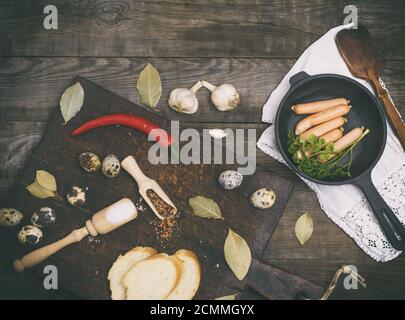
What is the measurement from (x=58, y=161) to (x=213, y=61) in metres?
0.50

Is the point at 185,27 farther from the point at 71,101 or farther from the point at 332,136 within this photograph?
the point at 332,136

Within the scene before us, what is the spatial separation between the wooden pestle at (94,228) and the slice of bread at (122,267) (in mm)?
81

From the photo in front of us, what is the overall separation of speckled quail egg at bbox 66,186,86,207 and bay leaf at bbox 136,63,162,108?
0.29 m

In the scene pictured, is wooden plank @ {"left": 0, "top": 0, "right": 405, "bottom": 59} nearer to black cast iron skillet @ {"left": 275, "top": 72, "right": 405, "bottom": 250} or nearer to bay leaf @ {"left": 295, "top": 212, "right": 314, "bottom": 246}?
black cast iron skillet @ {"left": 275, "top": 72, "right": 405, "bottom": 250}

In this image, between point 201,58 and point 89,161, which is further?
point 201,58

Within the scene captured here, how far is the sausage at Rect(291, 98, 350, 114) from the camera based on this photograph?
1232mm

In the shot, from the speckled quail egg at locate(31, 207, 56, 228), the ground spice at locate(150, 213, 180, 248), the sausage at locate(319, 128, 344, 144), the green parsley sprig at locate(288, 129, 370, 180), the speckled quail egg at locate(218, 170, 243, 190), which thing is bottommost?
the ground spice at locate(150, 213, 180, 248)

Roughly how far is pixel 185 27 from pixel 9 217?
0.69 meters

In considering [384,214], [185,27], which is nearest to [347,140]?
[384,214]

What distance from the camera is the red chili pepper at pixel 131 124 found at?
48.1 inches

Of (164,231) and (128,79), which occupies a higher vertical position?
(128,79)

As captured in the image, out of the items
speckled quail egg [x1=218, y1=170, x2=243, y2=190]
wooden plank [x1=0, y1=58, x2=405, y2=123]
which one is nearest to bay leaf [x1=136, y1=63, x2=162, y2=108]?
wooden plank [x1=0, y1=58, x2=405, y2=123]

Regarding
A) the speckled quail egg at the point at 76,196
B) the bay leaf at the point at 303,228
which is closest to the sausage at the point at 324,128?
the bay leaf at the point at 303,228

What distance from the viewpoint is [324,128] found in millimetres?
1219
